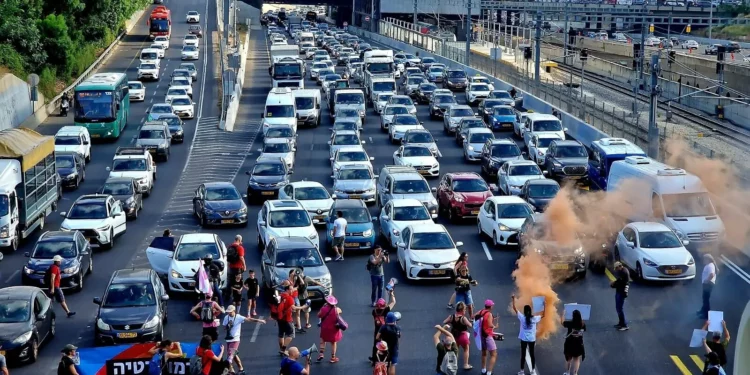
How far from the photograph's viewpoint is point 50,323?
79.0 feet

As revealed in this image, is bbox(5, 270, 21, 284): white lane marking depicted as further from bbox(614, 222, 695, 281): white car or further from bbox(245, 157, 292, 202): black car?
bbox(614, 222, 695, 281): white car

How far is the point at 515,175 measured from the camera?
38.9m

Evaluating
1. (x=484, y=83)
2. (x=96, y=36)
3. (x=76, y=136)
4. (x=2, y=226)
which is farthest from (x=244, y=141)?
(x=96, y=36)

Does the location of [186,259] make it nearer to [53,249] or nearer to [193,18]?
[53,249]

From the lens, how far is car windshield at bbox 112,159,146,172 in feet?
139

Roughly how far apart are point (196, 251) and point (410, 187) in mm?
10407

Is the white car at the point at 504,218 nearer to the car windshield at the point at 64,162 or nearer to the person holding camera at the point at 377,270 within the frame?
the person holding camera at the point at 377,270

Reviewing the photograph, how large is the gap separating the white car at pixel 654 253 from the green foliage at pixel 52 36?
46.9 meters

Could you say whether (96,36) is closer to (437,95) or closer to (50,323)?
(437,95)

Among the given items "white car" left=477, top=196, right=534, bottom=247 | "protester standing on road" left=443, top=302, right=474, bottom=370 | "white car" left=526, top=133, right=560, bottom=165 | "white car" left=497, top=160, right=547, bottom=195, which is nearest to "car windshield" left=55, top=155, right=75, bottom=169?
"white car" left=497, top=160, right=547, bottom=195

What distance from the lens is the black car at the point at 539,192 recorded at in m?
35.0

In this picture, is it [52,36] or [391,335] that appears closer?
[391,335]

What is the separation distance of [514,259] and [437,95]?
3092 centimetres

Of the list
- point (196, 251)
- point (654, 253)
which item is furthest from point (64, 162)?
point (654, 253)
